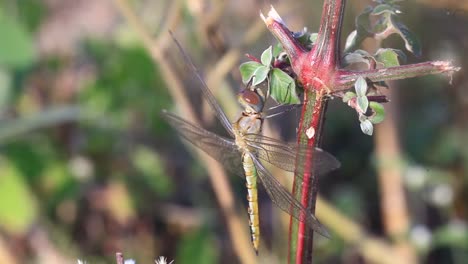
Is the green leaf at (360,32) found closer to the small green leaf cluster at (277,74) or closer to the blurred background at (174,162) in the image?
the small green leaf cluster at (277,74)

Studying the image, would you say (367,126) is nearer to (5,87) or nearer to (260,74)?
(260,74)

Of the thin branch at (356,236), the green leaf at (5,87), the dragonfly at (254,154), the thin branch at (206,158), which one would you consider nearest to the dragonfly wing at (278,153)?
the dragonfly at (254,154)

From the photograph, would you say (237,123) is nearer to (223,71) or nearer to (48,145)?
(223,71)

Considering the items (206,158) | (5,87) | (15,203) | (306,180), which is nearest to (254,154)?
(306,180)

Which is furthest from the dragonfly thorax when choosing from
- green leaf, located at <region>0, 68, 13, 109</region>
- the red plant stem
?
green leaf, located at <region>0, 68, 13, 109</region>

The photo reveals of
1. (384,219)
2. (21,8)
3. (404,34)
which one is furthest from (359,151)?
(404,34)
